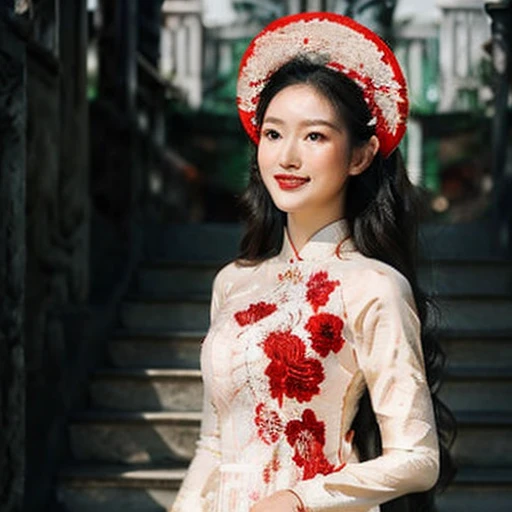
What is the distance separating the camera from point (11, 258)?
303cm

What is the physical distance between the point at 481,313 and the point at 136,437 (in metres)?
1.73

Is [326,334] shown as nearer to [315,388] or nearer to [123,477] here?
[315,388]

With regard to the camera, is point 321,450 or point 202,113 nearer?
point 321,450

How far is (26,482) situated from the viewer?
3541mm

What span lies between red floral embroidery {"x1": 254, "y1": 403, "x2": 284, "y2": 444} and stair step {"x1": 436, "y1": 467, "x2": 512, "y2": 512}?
79.5 inches

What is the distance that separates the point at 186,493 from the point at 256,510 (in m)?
0.22

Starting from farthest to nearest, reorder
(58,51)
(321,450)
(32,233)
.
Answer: (58,51)
(32,233)
(321,450)

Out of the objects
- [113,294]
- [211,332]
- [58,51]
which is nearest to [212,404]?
[211,332]

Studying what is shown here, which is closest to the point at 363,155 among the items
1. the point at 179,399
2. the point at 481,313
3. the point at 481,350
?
the point at 179,399

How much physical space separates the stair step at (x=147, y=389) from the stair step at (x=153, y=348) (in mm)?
211

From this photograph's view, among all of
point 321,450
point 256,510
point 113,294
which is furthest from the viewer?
point 113,294

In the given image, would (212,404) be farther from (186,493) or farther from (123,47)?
(123,47)

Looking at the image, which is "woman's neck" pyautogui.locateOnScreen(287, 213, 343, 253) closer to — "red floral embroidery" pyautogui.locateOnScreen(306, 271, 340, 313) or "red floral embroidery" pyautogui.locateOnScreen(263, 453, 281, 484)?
"red floral embroidery" pyautogui.locateOnScreen(306, 271, 340, 313)

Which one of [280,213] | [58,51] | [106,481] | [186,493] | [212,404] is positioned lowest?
[106,481]
